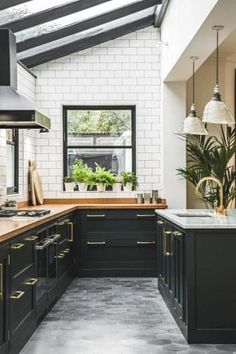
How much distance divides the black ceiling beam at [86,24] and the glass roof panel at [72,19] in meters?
0.04

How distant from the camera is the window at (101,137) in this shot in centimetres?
755

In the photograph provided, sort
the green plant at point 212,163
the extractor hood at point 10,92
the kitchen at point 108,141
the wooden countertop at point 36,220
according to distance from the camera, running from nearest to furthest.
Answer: the wooden countertop at point 36,220 < the extractor hood at point 10,92 < the kitchen at point 108,141 < the green plant at point 212,163

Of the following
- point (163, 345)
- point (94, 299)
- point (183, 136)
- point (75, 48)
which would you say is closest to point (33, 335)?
point (163, 345)

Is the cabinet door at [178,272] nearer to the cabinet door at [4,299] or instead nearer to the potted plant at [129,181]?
the cabinet door at [4,299]

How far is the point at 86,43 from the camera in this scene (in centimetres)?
718

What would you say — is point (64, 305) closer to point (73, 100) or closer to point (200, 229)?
point (200, 229)

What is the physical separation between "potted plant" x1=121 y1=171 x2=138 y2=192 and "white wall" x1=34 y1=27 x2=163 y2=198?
13 centimetres

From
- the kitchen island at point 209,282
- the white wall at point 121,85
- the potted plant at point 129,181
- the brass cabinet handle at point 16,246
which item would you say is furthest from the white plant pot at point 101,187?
the brass cabinet handle at point 16,246

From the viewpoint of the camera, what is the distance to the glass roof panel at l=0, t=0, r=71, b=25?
5.22 m

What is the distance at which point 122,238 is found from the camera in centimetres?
685

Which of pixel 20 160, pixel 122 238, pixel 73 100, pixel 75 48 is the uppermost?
pixel 75 48

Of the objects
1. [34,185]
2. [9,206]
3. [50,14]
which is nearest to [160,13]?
[50,14]

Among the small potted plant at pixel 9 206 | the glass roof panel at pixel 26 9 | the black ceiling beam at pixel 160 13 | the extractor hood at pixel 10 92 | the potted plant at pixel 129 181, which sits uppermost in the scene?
the black ceiling beam at pixel 160 13

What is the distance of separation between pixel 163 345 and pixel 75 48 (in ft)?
15.0
